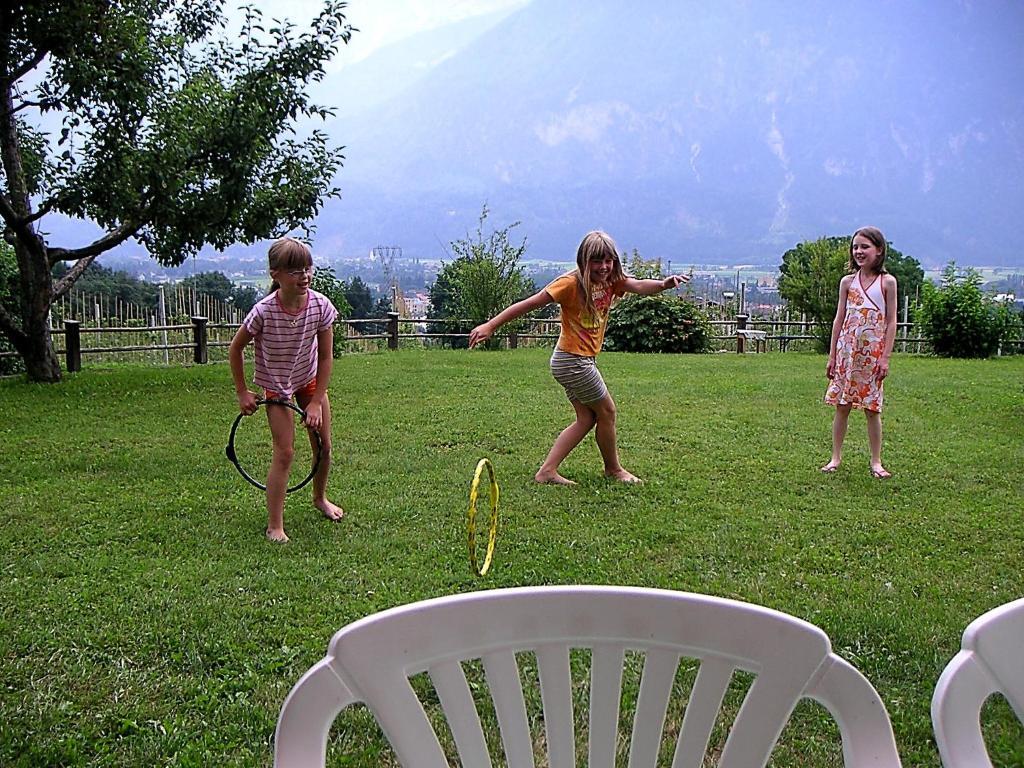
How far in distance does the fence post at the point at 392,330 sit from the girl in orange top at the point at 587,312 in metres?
10.4

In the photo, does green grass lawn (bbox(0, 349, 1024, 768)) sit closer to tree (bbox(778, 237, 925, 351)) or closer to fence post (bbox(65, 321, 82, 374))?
fence post (bbox(65, 321, 82, 374))

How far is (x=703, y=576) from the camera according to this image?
11.5ft

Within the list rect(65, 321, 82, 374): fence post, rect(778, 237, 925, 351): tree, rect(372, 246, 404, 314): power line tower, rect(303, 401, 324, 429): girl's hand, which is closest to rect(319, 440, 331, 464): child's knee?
rect(303, 401, 324, 429): girl's hand

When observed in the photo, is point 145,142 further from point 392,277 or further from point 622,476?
point 392,277

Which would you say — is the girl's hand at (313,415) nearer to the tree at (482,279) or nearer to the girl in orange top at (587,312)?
the girl in orange top at (587,312)

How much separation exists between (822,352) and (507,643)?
646 inches

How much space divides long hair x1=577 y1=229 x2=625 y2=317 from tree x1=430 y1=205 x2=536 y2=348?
11.1 m

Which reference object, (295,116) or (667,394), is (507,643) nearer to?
(667,394)

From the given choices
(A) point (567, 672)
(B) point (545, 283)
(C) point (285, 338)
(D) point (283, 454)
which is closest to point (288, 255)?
(C) point (285, 338)

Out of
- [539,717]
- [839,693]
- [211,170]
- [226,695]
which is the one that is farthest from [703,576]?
[211,170]

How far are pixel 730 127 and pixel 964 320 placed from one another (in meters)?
117

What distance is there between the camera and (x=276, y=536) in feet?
12.9

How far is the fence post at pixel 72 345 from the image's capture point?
10727 mm

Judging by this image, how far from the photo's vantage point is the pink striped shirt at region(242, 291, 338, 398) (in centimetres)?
381
